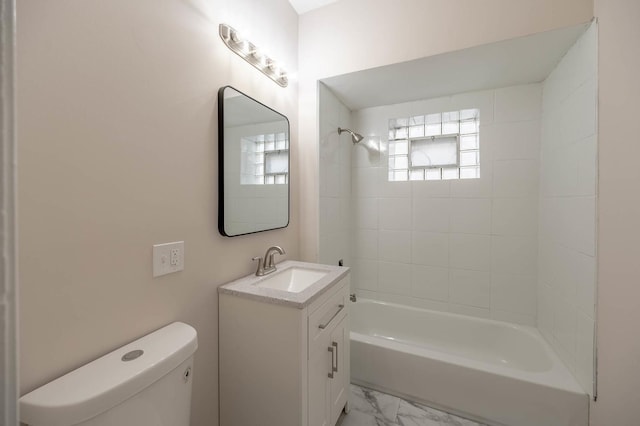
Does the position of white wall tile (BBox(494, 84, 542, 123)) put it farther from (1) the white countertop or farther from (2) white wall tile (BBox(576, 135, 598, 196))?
(1) the white countertop

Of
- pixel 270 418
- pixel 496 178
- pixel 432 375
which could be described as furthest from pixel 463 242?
pixel 270 418

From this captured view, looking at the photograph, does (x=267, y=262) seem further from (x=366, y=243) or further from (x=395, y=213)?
(x=395, y=213)

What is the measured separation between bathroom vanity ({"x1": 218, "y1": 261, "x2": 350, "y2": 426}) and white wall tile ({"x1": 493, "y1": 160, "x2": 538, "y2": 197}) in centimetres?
164

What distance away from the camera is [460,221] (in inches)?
85.0

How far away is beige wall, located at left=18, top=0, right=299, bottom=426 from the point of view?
0.67m

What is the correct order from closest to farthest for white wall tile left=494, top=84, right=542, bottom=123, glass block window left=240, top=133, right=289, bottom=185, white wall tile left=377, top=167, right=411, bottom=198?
glass block window left=240, top=133, right=289, bottom=185 < white wall tile left=494, top=84, right=542, bottom=123 < white wall tile left=377, top=167, right=411, bottom=198

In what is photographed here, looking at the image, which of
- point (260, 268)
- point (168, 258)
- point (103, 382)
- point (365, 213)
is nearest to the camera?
point (103, 382)

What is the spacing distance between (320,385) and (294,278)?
576mm

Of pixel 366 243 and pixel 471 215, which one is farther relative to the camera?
pixel 366 243

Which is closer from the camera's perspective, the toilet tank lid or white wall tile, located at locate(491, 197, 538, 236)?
the toilet tank lid

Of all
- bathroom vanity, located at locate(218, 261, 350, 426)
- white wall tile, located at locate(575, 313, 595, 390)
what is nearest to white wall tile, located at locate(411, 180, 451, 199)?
white wall tile, located at locate(575, 313, 595, 390)

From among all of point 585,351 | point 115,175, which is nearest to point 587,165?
point 585,351

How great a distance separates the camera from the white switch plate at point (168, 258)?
3.11 feet

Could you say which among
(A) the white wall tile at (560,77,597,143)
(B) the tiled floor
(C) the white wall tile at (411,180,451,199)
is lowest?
(B) the tiled floor
